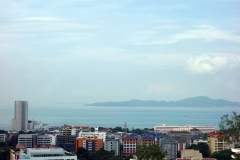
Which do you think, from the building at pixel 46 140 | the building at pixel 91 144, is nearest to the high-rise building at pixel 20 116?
the building at pixel 46 140

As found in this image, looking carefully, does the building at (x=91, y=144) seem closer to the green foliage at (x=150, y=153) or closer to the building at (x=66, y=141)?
the building at (x=66, y=141)

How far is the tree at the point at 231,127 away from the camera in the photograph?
19.5 feet

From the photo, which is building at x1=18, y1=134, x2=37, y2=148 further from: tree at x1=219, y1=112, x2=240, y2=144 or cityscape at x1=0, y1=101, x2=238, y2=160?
tree at x1=219, y1=112, x2=240, y2=144

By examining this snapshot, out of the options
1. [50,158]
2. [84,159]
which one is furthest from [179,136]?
[50,158]

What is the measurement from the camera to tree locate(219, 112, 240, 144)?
5.93 meters

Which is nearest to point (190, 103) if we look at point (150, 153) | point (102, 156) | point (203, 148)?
point (203, 148)

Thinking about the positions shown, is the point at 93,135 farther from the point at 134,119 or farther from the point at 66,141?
the point at 134,119

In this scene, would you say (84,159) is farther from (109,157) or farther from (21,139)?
(21,139)

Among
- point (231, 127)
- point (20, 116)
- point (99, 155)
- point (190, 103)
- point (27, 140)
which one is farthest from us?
point (190, 103)

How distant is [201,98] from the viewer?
279 feet

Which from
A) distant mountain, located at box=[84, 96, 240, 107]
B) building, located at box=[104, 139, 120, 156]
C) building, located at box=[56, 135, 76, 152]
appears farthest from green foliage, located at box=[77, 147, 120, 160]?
distant mountain, located at box=[84, 96, 240, 107]

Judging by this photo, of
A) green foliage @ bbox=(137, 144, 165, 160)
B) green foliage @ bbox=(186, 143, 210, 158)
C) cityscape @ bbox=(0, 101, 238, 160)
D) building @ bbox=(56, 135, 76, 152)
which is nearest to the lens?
green foliage @ bbox=(137, 144, 165, 160)

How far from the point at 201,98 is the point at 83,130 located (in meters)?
61.7

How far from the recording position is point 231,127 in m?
5.96
